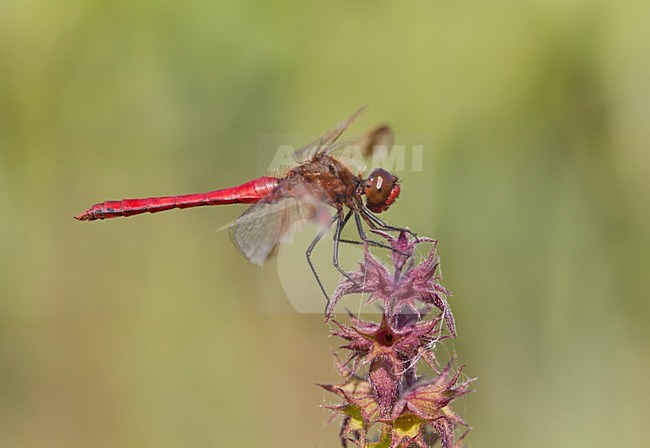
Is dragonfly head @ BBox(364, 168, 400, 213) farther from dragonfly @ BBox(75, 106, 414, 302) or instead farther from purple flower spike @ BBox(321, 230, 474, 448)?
purple flower spike @ BBox(321, 230, 474, 448)

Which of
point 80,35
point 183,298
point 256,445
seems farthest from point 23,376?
point 80,35

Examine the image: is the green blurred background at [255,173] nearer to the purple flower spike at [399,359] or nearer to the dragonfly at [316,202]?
the dragonfly at [316,202]

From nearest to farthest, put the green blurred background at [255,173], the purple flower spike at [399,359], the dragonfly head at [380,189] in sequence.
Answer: the purple flower spike at [399,359] → the dragonfly head at [380,189] → the green blurred background at [255,173]

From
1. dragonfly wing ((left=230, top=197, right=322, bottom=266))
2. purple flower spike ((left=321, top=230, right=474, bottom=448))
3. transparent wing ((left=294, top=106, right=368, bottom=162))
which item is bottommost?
purple flower spike ((left=321, top=230, right=474, bottom=448))

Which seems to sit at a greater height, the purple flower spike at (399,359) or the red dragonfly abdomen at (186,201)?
the red dragonfly abdomen at (186,201)

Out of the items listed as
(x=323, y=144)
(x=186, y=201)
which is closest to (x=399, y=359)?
(x=323, y=144)

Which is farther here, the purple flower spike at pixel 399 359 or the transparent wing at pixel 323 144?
the transparent wing at pixel 323 144

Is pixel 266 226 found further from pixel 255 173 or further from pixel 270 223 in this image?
pixel 255 173

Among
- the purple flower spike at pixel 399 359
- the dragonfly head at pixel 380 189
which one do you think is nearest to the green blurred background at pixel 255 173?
the dragonfly head at pixel 380 189

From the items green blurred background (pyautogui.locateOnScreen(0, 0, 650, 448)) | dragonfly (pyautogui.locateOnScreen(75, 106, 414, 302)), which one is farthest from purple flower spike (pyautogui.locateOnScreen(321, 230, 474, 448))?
green blurred background (pyautogui.locateOnScreen(0, 0, 650, 448))
